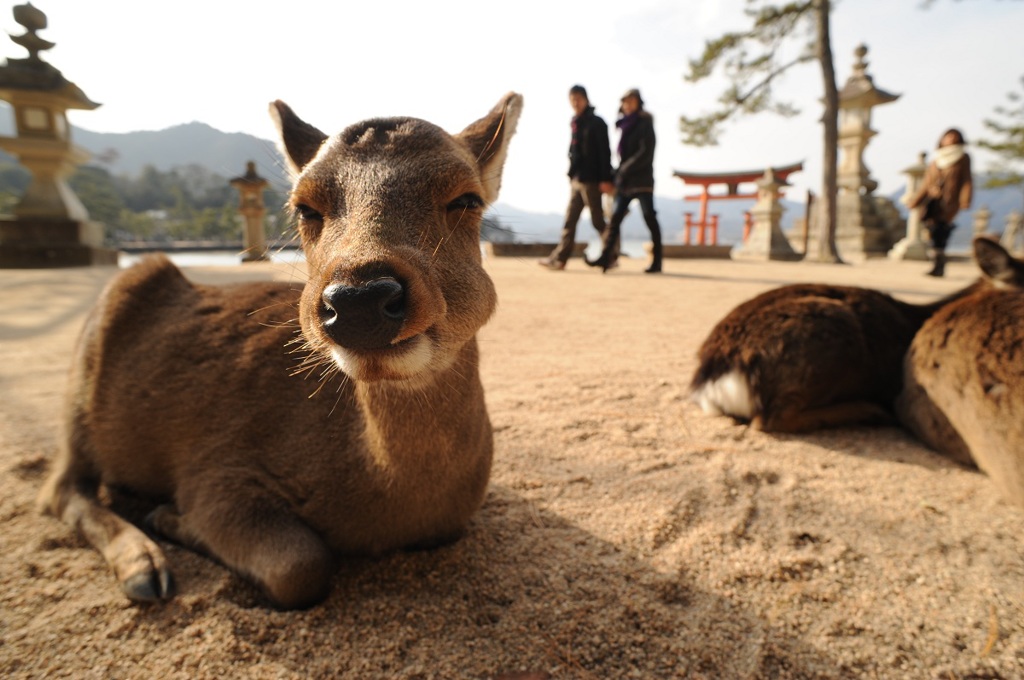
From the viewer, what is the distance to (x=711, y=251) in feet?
57.3

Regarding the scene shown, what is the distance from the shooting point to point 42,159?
11086 mm

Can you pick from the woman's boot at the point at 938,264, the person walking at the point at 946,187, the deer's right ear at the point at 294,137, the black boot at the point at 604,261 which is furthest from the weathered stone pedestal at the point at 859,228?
the deer's right ear at the point at 294,137

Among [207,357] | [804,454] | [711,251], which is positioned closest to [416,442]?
[207,357]

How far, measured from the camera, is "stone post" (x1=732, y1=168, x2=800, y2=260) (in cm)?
1792

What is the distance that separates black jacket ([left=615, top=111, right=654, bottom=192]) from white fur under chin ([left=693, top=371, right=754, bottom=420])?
6.32 m

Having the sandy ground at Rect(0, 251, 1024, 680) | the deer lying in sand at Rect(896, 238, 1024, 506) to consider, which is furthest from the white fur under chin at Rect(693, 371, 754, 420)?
the deer lying in sand at Rect(896, 238, 1024, 506)

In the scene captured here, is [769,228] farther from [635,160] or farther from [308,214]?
[308,214]

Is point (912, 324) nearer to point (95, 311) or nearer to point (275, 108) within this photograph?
point (275, 108)

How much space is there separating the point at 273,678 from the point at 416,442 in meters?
0.70

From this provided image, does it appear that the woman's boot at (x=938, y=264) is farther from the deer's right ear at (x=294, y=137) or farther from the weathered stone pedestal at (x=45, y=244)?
the weathered stone pedestal at (x=45, y=244)

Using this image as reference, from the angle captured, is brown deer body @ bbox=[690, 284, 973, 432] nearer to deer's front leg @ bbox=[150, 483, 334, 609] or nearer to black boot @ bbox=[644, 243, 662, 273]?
deer's front leg @ bbox=[150, 483, 334, 609]

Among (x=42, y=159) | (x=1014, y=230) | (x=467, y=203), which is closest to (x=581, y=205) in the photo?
(x=467, y=203)

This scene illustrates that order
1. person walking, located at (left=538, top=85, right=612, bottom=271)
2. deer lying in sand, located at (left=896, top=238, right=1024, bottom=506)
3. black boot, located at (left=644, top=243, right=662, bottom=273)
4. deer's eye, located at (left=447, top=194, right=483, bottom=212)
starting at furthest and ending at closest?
black boot, located at (left=644, top=243, right=662, bottom=273) < person walking, located at (left=538, top=85, right=612, bottom=271) < deer lying in sand, located at (left=896, top=238, right=1024, bottom=506) < deer's eye, located at (left=447, top=194, right=483, bottom=212)

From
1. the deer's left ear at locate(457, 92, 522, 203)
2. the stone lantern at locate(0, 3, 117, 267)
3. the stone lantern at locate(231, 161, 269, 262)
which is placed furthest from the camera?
the stone lantern at locate(231, 161, 269, 262)
